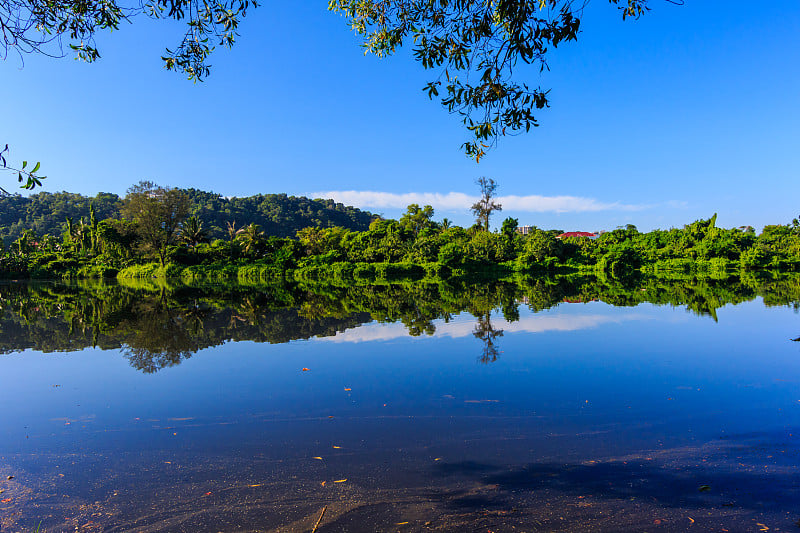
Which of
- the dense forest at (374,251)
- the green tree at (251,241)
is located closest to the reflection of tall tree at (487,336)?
the dense forest at (374,251)

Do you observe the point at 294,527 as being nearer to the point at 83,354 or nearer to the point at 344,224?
the point at 83,354

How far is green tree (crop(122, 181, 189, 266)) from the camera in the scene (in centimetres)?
5322

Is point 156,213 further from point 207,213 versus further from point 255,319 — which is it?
point 255,319

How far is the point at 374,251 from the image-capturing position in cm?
4538

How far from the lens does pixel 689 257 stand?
44625 mm

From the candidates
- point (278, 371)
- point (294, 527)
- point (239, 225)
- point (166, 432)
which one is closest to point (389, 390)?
point (278, 371)

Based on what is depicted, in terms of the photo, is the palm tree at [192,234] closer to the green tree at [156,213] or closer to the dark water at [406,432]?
the green tree at [156,213]

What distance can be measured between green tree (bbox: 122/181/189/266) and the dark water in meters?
49.0

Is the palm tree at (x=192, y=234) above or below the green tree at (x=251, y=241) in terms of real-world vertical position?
above

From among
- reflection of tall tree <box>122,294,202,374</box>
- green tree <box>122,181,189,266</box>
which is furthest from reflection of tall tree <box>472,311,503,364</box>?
green tree <box>122,181,189,266</box>

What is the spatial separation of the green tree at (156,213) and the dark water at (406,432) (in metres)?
49.0

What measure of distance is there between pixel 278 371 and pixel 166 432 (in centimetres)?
260

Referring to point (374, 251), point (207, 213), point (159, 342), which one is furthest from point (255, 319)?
point (207, 213)

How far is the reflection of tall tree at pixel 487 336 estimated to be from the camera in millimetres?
7914
